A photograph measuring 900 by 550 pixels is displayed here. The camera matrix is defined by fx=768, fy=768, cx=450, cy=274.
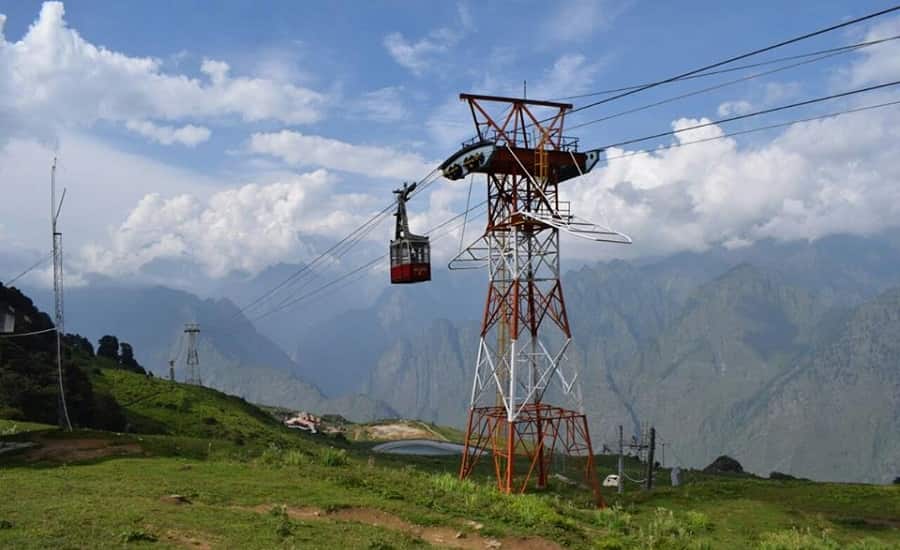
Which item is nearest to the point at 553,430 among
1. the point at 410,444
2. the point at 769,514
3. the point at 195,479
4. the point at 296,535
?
the point at 769,514

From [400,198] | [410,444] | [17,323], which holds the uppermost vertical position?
[400,198]

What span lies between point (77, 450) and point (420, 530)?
18716mm

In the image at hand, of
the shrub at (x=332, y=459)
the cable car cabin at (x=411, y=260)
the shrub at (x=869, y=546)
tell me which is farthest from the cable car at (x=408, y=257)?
the shrub at (x=869, y=546)

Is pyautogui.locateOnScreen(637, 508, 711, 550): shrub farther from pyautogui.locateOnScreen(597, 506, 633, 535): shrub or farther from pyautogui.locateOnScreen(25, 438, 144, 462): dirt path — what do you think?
pyautogui.locateOnScreen(25, 438, 144, 462): dirt path

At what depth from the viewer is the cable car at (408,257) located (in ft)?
157

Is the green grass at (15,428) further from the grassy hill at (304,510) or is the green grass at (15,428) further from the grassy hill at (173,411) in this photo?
the grassy hill at (173,411)

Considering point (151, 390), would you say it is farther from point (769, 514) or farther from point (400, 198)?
point (769, 514)

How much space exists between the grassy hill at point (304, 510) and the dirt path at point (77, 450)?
0.26ft

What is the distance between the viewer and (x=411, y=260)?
48.0 metres

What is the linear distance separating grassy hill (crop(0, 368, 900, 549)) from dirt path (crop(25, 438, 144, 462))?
8 centimetres

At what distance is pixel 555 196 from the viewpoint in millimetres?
42719

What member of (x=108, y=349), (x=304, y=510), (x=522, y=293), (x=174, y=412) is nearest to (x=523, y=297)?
(x=522, y=293)

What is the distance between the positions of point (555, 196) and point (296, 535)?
26.5 meters

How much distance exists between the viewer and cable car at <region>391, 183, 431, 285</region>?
157 ft
